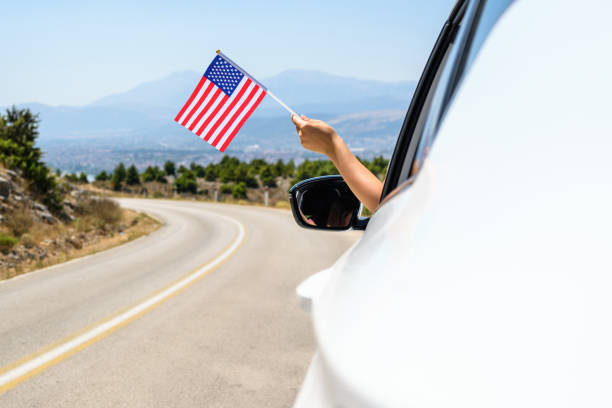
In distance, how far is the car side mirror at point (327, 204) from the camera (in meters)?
2.51

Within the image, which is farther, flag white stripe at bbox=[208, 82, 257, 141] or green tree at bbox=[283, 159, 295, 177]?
green tree at bbox=[283, 159, 295, 177]

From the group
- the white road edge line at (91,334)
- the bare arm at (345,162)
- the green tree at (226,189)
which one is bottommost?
the green tree at (226,189)

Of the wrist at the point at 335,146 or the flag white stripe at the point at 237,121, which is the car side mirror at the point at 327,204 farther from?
the flag white stripe at the point at 237,121

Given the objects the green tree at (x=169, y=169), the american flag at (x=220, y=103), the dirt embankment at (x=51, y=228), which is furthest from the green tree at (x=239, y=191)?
the american flag at (x=220, y=103)

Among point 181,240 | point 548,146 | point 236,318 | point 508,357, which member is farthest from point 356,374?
point 181,240

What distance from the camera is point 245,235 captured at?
1741 centimetres

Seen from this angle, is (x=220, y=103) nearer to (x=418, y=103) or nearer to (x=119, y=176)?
(x=418, y=103)

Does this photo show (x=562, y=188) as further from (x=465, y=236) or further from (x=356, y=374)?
(x=356, y=374)

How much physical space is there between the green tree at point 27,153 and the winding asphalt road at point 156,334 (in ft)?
23.5

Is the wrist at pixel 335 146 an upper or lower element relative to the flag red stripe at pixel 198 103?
lower

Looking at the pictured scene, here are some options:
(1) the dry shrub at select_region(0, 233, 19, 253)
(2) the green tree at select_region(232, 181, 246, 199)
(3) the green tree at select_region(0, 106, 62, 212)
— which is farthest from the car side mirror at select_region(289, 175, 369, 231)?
(2) the green tree at select_region(232, 181, 246, 199)

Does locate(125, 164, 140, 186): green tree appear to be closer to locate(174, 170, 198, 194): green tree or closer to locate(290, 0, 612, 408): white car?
locate(174, 170, 198, 194): green tree

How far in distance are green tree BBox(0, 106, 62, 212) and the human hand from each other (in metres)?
17.7

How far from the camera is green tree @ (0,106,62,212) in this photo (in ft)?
57.9
